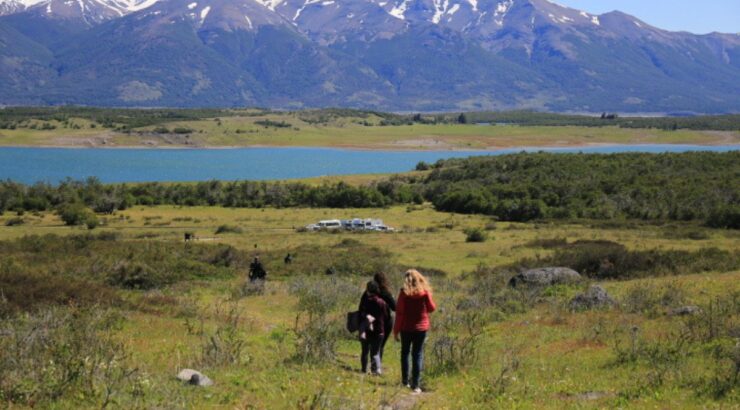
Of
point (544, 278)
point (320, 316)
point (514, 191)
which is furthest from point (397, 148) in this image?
point (320, 316)

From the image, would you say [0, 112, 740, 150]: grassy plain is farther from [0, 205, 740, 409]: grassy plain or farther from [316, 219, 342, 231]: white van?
[0, 205, 740, 409]: grassy plain

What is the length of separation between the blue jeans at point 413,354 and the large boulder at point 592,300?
307 inches

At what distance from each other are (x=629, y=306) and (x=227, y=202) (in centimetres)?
6190

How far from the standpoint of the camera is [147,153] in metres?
144

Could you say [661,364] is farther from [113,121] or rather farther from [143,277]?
[113,121]

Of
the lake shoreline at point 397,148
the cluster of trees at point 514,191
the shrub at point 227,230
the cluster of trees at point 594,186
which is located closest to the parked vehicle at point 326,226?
the shrub at point 227,230

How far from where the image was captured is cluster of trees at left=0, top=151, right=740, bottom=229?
59594 millimetres

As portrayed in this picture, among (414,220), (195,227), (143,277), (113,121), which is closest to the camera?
(143,277)

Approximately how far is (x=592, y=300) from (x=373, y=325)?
7.79m

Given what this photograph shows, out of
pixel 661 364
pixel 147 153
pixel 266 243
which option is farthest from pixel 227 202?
pixel 147 153

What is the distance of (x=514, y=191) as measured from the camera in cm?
7081

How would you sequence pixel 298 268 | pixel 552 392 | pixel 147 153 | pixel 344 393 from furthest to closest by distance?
pixel 147 153, pixel 298 268, pixel 552 392, pixel 344 393

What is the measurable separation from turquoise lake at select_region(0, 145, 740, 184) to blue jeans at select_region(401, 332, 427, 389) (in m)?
93.5

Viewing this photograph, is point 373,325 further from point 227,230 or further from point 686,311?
point 227,230
